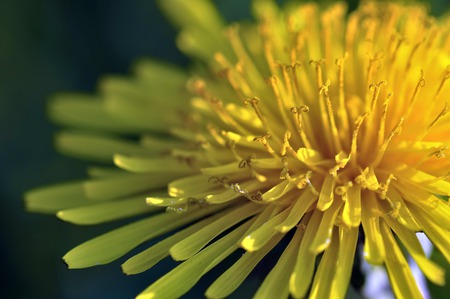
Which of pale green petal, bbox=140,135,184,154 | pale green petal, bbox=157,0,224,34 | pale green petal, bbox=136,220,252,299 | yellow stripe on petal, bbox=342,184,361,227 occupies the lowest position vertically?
→ pale green petal, bbox=136,220,252,299

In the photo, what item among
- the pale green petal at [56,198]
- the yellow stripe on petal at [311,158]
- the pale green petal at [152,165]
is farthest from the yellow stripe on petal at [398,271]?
the pale green petal at [56,198]

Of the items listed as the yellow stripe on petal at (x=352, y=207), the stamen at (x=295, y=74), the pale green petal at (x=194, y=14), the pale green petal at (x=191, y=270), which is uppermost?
the pale green petal at (x=194, y=14)

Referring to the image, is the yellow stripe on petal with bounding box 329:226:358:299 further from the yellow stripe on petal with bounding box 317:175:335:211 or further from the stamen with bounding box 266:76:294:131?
the stamen with bounding box 266:76:294:131

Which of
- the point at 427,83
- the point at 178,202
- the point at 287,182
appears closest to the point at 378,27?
the point at 427,83

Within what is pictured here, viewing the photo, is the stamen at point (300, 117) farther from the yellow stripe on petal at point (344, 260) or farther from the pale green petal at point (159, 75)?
the pale green petal at point (159, 75)

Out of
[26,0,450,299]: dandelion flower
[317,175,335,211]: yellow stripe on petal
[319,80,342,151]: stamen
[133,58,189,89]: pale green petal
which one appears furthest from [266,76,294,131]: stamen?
[133,58,189,89]: pale green petal

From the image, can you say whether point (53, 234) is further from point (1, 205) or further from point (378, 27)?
point (378, 27)
